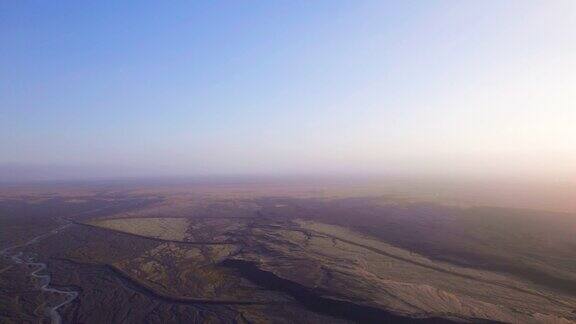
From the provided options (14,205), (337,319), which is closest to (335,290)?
(337,319)

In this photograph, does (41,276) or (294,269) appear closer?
(294,269)

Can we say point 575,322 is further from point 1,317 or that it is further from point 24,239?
point 24,239

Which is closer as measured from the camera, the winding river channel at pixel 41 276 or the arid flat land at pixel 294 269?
the arid flat land at pixel 294 269

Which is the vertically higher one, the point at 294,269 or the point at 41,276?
the point at 294,269

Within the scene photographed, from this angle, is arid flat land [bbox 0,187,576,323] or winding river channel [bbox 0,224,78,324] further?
winding river channel [bbox 0,224,78,324]

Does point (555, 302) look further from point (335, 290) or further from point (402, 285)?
point (335, 290)

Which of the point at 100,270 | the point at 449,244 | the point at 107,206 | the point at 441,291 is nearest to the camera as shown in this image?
the point at 441,291

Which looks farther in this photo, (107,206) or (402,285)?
(107,206)

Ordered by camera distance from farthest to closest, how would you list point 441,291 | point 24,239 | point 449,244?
1. point 24,239
2. point 449,244
3. point 441,291
